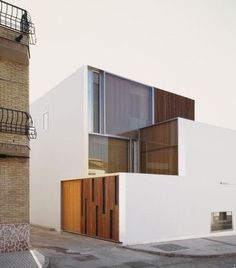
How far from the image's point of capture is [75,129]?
63.1 ft

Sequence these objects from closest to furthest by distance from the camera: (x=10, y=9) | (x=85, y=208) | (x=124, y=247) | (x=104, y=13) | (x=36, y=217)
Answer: (x=10, y=9) < (x=124, y=247) < (x=85, y=208) < (x=104, y=13) < (x=36, y=217)

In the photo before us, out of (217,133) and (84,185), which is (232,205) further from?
(84,185)

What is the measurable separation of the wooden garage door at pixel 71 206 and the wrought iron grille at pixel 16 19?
8.25m

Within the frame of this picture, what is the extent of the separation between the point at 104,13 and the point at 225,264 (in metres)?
12.8

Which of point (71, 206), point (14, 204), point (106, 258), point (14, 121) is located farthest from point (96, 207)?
point (14, 121)

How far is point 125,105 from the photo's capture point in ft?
65.8

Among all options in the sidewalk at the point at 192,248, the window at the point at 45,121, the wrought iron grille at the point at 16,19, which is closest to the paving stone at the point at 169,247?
the sidewalk at the point at 192,248

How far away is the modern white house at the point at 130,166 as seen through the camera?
51.7ft

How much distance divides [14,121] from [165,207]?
294 inches

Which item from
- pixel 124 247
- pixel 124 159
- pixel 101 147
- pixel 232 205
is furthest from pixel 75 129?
pixel 232 205

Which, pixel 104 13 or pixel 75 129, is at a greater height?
pixel 104 13

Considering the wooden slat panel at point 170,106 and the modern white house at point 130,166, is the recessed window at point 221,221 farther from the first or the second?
the wooden slat panel at point 170,106

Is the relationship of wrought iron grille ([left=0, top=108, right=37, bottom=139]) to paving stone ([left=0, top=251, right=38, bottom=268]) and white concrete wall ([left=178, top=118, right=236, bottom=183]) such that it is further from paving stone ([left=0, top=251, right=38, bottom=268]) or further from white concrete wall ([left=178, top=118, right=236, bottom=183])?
white concrete wall ([left=178, top=118, right=236, bottom=183])

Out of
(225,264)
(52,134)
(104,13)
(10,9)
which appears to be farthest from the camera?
(52,134)
